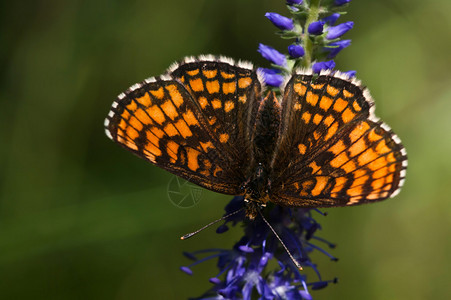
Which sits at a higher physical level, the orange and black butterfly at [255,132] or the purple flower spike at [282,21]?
the purple flower spike at [282,21]

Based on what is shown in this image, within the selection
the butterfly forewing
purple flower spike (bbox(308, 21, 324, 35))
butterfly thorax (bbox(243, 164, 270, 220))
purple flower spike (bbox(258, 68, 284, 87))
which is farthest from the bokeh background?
purple flower spike (bbox(308, 21, 324, 35))

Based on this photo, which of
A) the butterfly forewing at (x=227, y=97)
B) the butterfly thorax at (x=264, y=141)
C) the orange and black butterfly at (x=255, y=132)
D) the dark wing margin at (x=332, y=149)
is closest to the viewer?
the dark wing margin at (x=332, y=149)

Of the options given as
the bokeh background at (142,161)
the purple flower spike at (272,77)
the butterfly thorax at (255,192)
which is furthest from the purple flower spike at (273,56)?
the bokeh background at (142,161)

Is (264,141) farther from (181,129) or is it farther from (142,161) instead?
(142,161)

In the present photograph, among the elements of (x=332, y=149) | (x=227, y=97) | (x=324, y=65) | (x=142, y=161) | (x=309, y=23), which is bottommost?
(x=332, y=149)

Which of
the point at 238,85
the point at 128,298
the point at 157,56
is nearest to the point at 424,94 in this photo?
the point at 157,56

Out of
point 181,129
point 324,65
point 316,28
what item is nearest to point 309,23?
point 316,28

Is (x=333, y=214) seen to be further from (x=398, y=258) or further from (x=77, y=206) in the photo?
(x=77, y=206)

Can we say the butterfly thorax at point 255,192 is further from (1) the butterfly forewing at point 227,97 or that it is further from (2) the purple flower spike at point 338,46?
(2) the purple flower spike at point 338,46
